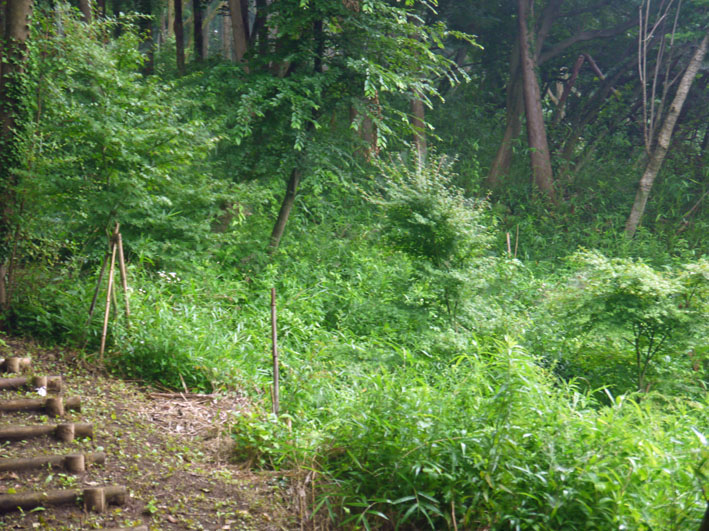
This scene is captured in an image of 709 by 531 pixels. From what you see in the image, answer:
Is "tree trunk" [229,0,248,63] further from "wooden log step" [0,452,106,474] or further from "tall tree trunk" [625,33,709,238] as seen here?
"wooden log step" [0,452,106,474]

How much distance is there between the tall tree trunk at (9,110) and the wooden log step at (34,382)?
1279 millimetres

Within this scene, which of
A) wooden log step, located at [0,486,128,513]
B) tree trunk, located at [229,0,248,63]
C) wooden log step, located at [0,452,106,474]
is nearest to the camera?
wooden log step, located at [0,486,128,513]

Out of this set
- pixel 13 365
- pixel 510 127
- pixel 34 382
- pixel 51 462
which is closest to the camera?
pixel 51 462

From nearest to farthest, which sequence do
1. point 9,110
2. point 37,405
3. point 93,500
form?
1. point 93,500
2. point 37,405
3. point 9,110

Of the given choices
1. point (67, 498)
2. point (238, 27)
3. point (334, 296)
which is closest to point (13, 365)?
point (67, 498)

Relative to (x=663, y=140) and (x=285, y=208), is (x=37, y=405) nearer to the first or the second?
(x=285, y=208)

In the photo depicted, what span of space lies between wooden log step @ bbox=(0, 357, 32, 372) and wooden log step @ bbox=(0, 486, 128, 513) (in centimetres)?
162

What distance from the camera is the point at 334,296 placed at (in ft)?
27.7

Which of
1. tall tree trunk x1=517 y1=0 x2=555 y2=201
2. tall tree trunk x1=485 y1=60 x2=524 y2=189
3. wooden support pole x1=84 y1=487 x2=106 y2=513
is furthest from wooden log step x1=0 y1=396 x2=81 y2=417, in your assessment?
tall tree trunk x1=517 y1=0 x2=555 y2=201

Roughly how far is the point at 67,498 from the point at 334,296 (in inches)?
203

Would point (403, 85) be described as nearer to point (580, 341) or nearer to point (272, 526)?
point (580, 341)

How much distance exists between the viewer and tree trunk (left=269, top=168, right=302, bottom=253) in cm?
862

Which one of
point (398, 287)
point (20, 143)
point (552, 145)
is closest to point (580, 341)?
point (398, 287)

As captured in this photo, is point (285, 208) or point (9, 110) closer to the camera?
point (9, 110)
